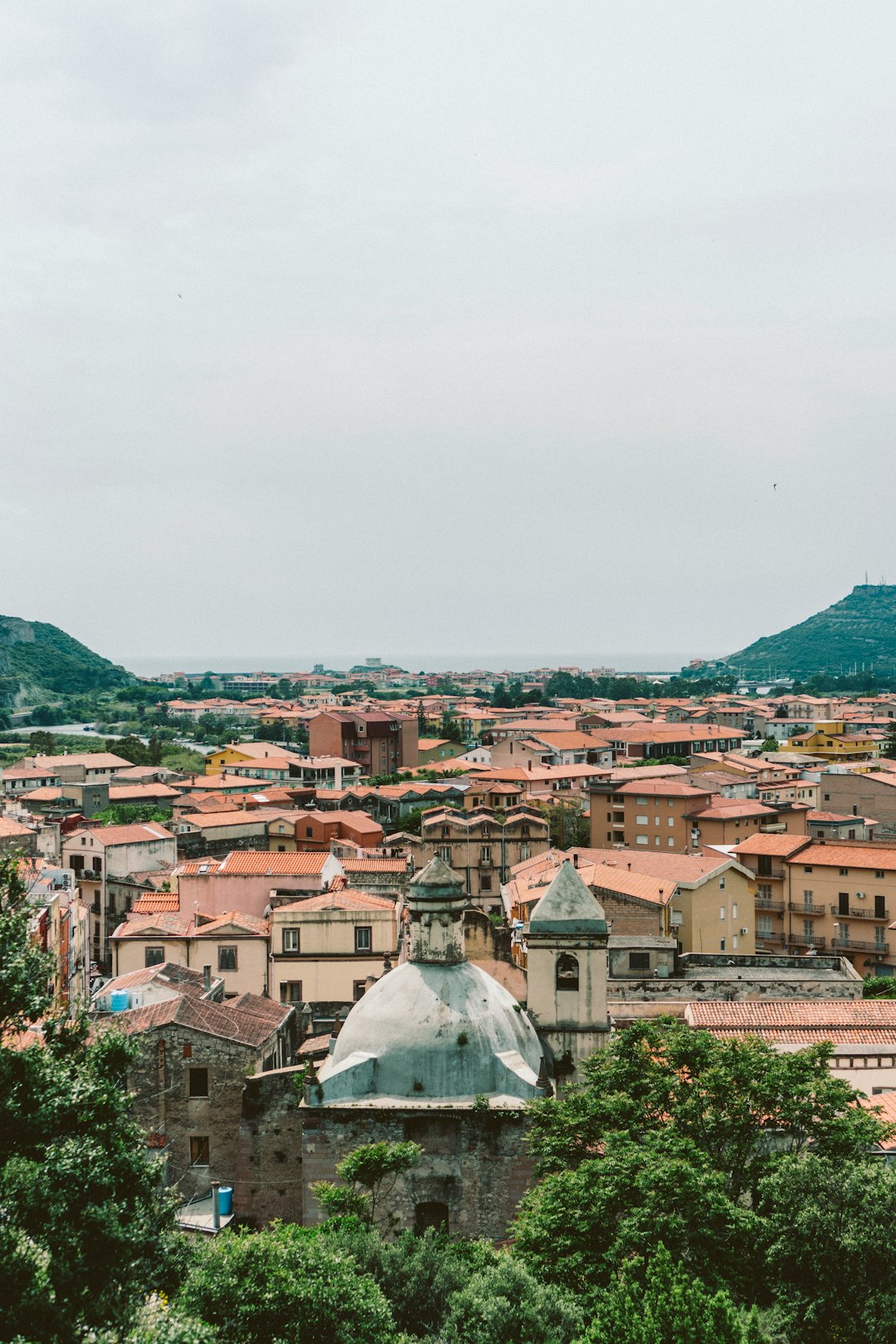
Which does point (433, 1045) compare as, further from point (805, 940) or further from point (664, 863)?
point (805, 940)

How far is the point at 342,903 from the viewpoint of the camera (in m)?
39.4

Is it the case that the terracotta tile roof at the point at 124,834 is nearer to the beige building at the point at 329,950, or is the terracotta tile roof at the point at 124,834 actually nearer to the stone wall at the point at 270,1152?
the beige building at the point at 329,950

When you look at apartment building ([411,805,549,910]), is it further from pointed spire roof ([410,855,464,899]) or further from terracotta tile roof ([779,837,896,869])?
pointed spire roof ([410,855,464,899])

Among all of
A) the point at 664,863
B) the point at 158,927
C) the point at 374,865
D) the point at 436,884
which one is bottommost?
the point at 158,927

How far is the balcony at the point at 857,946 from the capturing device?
5497 cm

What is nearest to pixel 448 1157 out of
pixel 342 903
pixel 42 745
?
pixel 342 903

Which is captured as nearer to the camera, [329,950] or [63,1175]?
[63,1175]

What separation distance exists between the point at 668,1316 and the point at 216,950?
27.3 meters

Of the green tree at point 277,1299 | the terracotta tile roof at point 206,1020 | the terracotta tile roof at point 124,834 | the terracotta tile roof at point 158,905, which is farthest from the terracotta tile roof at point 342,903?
the terracotta tile roof at point 124,834

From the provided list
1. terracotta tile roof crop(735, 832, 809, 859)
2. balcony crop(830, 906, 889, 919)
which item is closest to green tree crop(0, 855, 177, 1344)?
balcony crop(830, 906, 889, 919)

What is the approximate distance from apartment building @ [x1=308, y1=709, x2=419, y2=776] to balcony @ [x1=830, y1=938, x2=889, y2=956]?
65.7 m

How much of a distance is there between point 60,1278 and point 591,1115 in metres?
10.3

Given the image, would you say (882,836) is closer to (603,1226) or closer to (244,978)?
(244,978)

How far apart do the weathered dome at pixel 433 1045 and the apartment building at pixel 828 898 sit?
31848 mm
